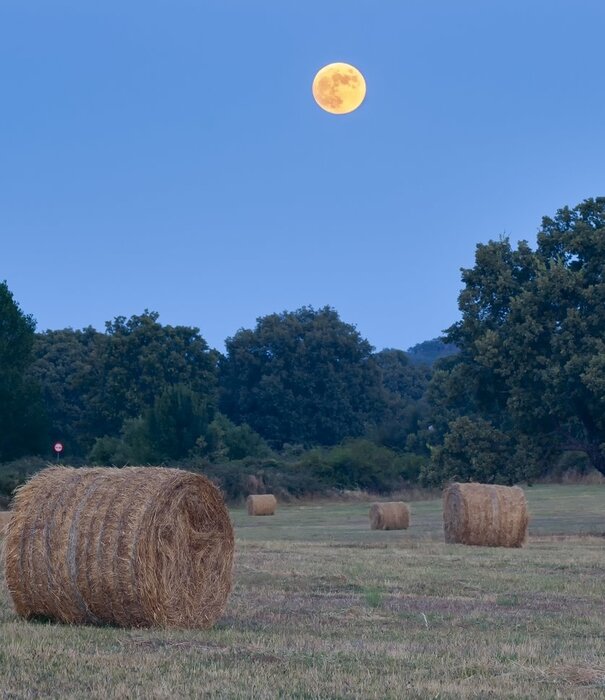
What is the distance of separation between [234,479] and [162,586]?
152 ft

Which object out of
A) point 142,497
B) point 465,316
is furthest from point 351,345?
point 142,497

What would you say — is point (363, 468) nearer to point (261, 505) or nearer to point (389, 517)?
point (261, 505)

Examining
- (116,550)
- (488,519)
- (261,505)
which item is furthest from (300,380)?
(116,550)

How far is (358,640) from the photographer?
33.9 ft

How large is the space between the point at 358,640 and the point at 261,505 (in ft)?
113

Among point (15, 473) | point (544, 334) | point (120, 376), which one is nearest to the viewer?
point (544, 334)

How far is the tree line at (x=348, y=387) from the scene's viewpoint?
3064cm

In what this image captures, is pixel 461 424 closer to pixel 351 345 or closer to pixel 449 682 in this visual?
pixel 449 682

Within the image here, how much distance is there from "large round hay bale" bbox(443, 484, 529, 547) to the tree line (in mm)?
4477

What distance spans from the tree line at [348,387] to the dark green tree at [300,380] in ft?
0.44

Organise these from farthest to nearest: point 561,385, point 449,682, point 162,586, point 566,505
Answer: point 566,505 → point 561,385 → point 162,586 → point 449,682

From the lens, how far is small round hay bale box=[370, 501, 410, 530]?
33.4m

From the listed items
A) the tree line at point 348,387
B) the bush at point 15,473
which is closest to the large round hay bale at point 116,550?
the tree line at point 348,387

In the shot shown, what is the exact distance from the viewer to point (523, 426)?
31.0 metres
